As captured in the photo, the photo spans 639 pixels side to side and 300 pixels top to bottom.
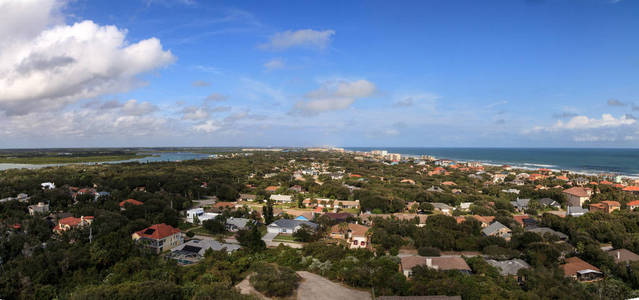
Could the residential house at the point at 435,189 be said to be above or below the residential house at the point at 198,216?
above

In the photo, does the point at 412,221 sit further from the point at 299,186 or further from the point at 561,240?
the point at 299,186

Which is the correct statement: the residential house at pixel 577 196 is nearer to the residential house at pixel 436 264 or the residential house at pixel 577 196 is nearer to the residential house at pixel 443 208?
the residential house at pixel 443 208

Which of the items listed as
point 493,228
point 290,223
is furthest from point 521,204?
point 290,223

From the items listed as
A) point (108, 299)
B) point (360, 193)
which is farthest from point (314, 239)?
point (360, 193)

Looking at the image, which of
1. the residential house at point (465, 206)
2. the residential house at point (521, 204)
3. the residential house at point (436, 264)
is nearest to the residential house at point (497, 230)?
the residential house at point (436, 264)

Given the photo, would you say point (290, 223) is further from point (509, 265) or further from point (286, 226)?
point (509, 265)

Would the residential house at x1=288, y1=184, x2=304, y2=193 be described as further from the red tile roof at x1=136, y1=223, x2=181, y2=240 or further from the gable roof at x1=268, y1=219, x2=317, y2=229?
the red tile roof at x1=136, y1=223, x2=181, y2=240

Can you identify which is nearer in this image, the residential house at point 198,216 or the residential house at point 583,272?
the residential house at point 583,272
